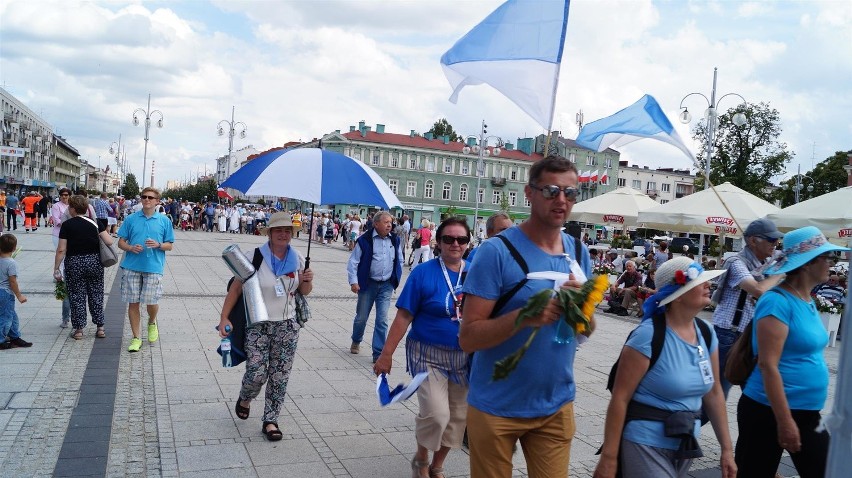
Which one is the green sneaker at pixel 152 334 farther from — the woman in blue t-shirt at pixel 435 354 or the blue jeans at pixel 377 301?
the woman in blue t-shirt at pixel 435 354

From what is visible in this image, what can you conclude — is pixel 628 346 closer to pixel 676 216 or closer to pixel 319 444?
pixel 319 444

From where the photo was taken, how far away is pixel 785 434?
3.50m

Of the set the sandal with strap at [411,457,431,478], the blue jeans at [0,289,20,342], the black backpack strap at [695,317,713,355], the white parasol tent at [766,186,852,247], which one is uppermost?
the white parasol tent at [766,186,852,247]

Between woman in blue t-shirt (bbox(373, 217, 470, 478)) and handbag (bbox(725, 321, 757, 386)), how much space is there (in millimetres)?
1635

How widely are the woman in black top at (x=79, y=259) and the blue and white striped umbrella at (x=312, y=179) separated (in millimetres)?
3477

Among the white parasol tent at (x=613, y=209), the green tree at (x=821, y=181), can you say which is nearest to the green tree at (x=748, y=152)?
the green tree at (x=821, y=181)

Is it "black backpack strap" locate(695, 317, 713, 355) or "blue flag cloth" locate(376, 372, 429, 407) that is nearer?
"black backpack strap" locate(695, 317, 713, 355)

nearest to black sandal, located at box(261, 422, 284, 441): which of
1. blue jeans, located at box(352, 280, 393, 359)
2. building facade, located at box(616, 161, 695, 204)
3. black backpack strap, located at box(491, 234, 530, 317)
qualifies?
blue jeans, located at box(352, 280, 393, 359)

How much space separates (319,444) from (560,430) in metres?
2.73

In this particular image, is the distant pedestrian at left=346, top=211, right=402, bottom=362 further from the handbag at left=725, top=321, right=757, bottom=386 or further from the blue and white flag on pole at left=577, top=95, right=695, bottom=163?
Answer: the handbag at left=725, top=321, right=757, bottom=386

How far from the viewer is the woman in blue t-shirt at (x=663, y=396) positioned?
10.3 feet

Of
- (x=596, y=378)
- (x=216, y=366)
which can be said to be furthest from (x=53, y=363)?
(x=596, y=378)

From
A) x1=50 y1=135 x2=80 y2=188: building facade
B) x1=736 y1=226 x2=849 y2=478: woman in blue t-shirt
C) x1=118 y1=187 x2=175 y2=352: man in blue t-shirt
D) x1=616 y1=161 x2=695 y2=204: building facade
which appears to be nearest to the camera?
x1=736 y1=226 x2=849 y2=478: woman in blue t-shirt

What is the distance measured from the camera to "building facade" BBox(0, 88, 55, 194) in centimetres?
8944
